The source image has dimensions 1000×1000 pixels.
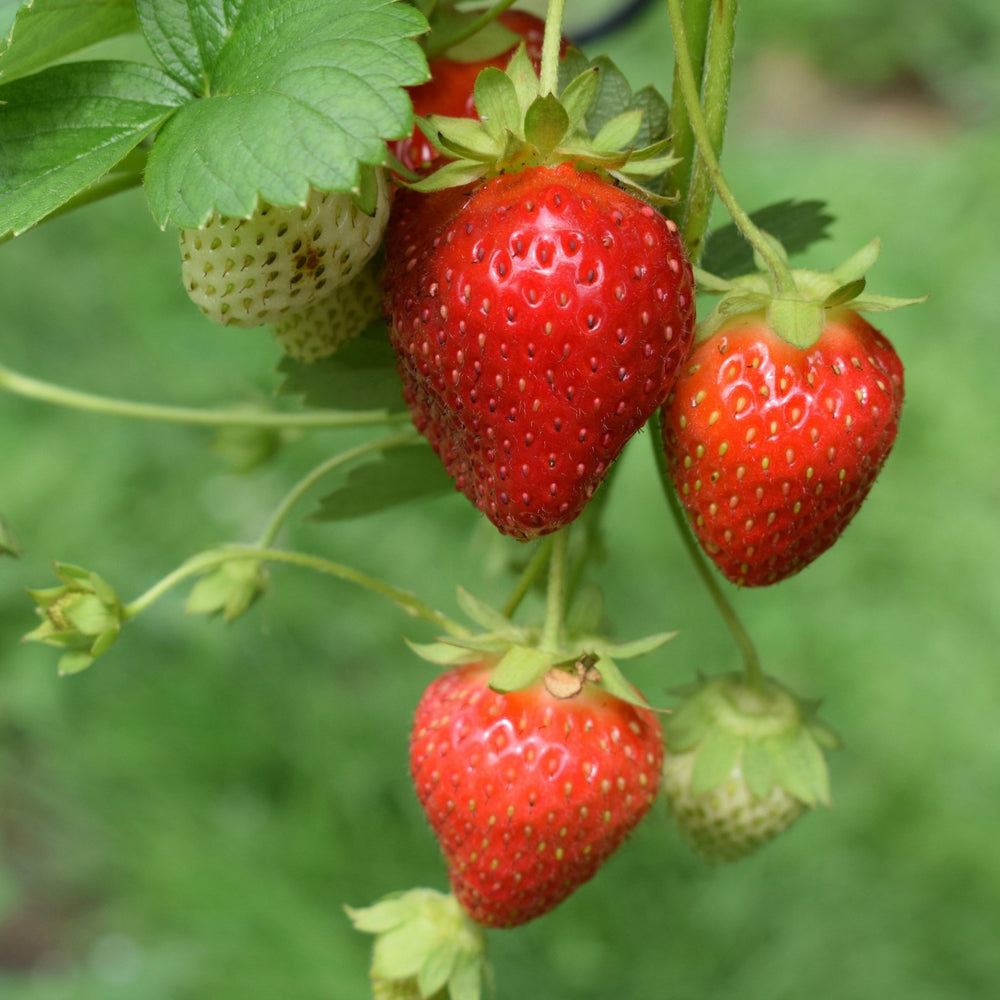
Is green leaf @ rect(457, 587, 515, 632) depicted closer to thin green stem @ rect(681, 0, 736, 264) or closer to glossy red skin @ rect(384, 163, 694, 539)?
glossy red skin @ rect(384, 163, 694, 539)

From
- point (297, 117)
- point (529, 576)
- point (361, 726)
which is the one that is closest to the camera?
point (297, 117)

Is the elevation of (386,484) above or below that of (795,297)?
below

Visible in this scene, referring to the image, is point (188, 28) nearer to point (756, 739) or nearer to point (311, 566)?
point (311, 566)

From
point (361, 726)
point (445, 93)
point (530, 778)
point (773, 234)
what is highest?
point (445, 93)

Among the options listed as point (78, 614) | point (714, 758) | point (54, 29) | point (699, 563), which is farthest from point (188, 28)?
point (714, 758)

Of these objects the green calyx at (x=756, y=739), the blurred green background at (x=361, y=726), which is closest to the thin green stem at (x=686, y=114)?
the green calyx at (x=756, y=739)

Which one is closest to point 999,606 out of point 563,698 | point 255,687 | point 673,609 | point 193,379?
point 673,609
